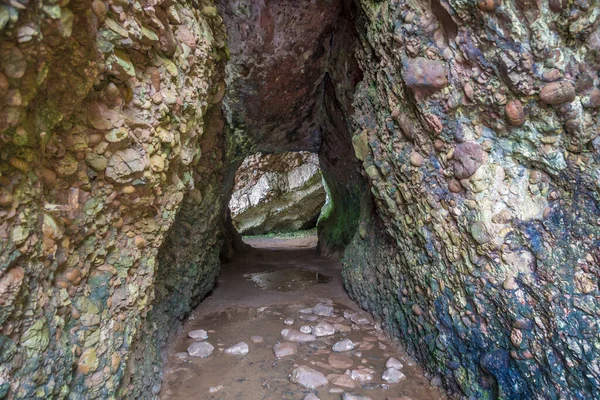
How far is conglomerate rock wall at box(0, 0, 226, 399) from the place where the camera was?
130cm

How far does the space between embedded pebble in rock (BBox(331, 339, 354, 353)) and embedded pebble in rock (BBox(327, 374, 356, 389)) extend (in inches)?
15.8

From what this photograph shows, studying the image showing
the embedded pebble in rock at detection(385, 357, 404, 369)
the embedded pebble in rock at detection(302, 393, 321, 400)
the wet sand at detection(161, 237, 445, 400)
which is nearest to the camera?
the embedded pebble in rock at detection(302, 393, 321, 400)

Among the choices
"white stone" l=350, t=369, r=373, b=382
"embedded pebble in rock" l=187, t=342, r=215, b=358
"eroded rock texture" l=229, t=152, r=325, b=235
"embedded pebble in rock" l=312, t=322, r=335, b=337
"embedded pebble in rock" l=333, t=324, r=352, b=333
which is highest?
"eroded rock texture" l=229, t=152, r=325, b=235

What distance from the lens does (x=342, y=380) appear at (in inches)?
105

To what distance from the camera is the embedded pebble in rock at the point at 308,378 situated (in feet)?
8.57

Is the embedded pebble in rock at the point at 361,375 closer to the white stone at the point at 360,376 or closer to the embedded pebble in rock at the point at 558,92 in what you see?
the white stone at the point at 360,376

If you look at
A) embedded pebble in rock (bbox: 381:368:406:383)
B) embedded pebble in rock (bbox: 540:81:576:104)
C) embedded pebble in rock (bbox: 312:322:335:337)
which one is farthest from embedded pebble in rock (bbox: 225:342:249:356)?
embedded pebble in rock (bbox: 540:81:576:104)

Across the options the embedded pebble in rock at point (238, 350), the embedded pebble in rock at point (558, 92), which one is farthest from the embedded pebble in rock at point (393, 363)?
the embedded pebble in rock at point (558, 92)

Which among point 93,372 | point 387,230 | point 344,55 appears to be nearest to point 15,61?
point 93,372

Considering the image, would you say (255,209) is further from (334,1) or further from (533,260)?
(533,260)

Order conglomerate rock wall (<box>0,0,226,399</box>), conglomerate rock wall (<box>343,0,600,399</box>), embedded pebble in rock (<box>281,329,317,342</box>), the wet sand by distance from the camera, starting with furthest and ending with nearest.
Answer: embedded pebble in rock (<box>281,329,317,342</box>), the wet sand, conglomerate rock wall (<box>343,0,600,399</box>), conglomerate rock wall (<box>0,0,226,399</box>)

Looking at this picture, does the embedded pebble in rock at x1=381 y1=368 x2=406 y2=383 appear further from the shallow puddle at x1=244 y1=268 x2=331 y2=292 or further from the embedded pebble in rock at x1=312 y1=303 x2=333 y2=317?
the shallow puddle at x1=244 y1=268 x2=331 y2=292

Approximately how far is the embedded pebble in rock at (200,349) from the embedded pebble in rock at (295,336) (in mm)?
637

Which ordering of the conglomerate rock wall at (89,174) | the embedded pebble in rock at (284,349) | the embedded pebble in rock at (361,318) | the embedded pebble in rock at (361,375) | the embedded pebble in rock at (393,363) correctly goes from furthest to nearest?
1. the embedded pebble in rock at (361,318)
2. the embedded pebble in rock at (284,349)
3. the embedded pebble in rock at (393,363)
4. the embedded pebble in rock at (361,375)
5. the conglomerate rock wall at (89,174)
